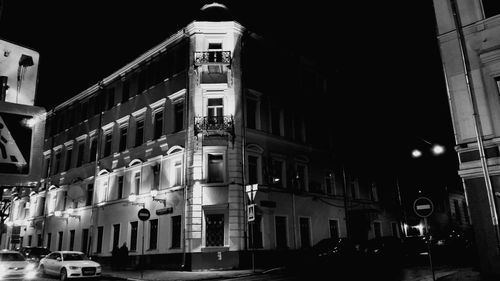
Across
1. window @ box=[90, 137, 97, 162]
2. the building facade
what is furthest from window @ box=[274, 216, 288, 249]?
window @ box=[90, 137, 97, 162]

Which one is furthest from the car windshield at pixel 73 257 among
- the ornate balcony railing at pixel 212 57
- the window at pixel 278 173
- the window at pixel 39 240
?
the window at pixel 39 240

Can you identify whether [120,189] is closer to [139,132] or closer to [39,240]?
[139,132]

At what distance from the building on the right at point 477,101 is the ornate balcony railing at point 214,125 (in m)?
13.2

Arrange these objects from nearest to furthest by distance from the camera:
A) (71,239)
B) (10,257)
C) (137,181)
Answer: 1. (10,257)
2. (137,181)
3. (71,239)

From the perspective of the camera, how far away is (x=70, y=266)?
722 inches

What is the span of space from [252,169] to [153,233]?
8005 mm

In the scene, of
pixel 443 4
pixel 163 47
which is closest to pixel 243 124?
pixel 163 47

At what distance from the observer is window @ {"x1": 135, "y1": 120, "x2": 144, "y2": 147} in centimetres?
2877

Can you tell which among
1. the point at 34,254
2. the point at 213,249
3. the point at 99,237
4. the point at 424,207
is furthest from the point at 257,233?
the point at 34,254

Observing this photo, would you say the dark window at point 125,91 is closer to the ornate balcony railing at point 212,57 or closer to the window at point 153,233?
the ornate balcony railing at point 212,57

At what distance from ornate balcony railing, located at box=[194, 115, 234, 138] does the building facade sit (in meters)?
0.07

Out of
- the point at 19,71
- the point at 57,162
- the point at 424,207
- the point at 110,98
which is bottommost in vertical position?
the point at 424,207

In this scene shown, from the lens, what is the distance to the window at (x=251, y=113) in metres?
26.1

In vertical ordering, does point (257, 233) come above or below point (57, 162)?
below
